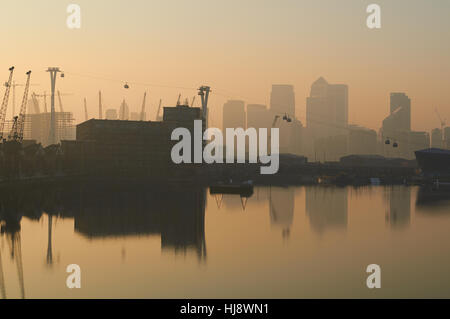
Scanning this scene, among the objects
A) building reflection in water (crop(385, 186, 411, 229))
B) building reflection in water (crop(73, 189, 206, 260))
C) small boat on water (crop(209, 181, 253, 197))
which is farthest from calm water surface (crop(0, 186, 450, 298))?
small boat on water (crop(209, 181, 253, 197))

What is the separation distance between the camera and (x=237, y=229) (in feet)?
275

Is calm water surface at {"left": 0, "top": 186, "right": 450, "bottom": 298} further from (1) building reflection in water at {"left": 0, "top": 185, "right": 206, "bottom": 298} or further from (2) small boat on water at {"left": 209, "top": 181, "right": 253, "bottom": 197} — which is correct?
(2) small boat on water at {"left": 209, "top": 181, "right": 253, "bottom": 197}

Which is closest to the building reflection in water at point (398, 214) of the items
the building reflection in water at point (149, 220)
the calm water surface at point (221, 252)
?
the calm water surface at point (221, 252)

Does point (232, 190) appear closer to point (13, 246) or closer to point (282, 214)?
point (282, 214)

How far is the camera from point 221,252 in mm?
62812

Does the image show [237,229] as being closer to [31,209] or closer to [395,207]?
[31,209]

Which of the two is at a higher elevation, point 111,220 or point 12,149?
point 12,149

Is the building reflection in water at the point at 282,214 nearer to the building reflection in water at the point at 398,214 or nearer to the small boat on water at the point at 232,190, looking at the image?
the small boat on water at the point at 232,190

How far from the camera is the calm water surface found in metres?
45.3

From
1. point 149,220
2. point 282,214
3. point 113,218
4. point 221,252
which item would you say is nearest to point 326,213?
point 282,214

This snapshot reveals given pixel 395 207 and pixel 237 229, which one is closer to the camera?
pixel 237 229

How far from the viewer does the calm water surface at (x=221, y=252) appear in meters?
45.3
